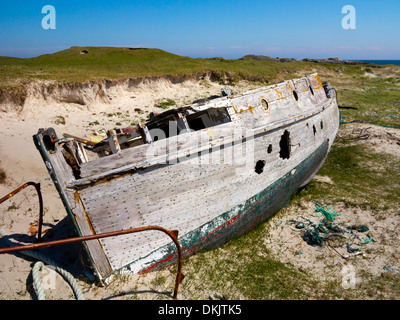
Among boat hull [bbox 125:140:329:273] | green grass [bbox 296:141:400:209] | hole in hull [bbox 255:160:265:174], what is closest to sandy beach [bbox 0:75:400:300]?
boat hull [bbox 125:140:329:273]

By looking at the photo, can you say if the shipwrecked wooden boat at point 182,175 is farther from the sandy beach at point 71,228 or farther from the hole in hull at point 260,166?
the sandy beach at point 71,228

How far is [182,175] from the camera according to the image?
4445mm

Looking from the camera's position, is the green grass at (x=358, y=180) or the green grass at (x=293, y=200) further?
the green grass at (x=358, y=180)

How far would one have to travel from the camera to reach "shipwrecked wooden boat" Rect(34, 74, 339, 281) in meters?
3.88

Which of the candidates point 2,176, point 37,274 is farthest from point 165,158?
point 2,176

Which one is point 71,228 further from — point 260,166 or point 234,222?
point 260,166

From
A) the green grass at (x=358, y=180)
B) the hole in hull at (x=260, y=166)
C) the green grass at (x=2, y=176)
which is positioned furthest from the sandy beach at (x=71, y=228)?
the hole in hull at (x=260, y=166)

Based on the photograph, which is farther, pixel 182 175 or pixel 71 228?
pixel 71 228

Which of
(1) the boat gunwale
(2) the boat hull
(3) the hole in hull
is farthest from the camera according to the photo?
(3) the hole in hull

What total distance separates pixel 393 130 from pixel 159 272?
14066 mm

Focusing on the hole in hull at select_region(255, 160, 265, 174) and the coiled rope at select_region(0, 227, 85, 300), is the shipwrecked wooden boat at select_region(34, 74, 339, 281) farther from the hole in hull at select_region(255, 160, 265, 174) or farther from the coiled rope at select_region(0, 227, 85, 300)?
the coiled rope at select_region(0, 227, 85, 300)

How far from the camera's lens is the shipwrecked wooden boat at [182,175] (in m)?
3.88
